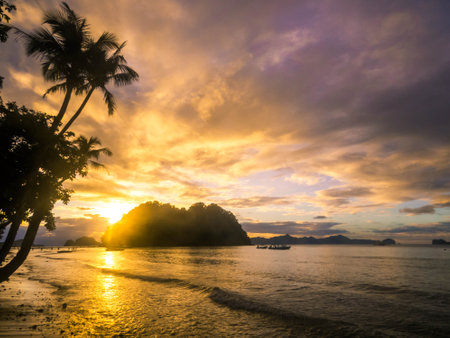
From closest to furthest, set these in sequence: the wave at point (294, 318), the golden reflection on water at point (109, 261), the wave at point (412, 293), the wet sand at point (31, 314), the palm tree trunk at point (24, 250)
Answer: the wet sand at point (31, 314) < the wave at point (294, 318) < the palm tree trunk at point (24, 250) < the wave at point (412, 293) < the golden reflection on water at point (109, 261)

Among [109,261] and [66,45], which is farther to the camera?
[109,261]

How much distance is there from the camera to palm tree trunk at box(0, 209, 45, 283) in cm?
1103

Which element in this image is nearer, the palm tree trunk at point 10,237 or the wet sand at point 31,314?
the wet sand at point 31,314

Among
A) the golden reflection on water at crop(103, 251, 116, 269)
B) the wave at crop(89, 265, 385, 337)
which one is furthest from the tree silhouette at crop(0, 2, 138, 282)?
the golden reflection on water at crop(103, 251, 116, 269)

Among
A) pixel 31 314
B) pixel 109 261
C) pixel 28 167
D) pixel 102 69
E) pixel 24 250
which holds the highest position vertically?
pixel 102 69

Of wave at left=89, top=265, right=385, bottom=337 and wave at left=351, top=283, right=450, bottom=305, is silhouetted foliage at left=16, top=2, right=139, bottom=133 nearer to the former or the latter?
wave at left=89, top=265, right=385, bottom=337

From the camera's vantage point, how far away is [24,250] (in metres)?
11.6

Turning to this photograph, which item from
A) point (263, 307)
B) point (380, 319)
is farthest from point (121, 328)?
point (380, 319)

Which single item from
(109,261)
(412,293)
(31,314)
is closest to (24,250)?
(31,314)

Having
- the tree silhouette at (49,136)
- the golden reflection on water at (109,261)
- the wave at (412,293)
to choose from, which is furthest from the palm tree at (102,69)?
the golden reflection on water at (109,261)

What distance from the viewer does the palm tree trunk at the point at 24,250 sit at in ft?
36.2

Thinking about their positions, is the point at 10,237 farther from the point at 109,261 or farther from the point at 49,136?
the point at 109,261

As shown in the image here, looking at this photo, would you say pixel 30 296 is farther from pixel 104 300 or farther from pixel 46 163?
pixel 46 163

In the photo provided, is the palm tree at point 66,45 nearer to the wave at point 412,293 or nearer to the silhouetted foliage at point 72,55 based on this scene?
the silhouetted foliage at point 72,55
